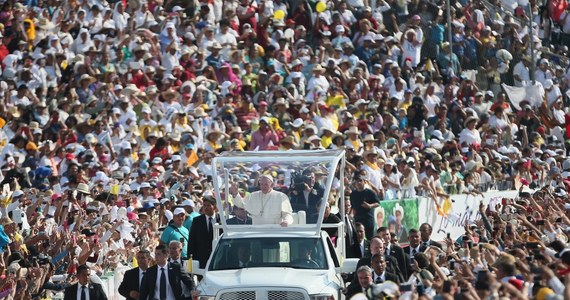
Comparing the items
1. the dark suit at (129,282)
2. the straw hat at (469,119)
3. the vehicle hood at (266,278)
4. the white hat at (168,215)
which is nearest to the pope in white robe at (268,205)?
the vehicle hood at (266,278)

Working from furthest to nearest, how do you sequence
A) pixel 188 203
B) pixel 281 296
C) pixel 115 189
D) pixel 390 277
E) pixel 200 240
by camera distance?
pixel 115 189 → pixel 188 203 → pixel 200 240 → pixel 281 296 → pixel 390 277

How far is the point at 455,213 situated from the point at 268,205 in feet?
28.0

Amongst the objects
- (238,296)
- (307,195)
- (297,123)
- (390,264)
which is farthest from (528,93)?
(238,296)

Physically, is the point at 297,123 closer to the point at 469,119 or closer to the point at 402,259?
the point at 469,119

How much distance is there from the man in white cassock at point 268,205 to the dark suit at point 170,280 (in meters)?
1.35

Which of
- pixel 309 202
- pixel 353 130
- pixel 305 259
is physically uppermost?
pixel 353 130

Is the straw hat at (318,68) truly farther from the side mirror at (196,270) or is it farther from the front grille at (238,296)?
the front grille at (238,296)

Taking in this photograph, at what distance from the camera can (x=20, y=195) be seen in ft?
80.9

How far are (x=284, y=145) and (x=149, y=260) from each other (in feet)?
30.6

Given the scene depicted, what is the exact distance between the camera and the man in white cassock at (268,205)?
20.1 meters

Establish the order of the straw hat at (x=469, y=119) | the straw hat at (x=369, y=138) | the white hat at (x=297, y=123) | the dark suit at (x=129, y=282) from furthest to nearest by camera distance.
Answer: the straw hat at (x=469, y=119) → the white hat at (x=297, y=123) → the straw hat at (x=369, y=138) → the dark suit at (x=129, y=282)

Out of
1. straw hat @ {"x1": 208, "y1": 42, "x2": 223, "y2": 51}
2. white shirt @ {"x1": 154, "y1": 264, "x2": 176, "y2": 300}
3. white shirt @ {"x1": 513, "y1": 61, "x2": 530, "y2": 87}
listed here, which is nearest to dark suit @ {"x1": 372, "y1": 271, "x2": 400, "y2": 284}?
white shirt @ {"x1": 154, "y1": 264, "x2": 176, "y2": 300}

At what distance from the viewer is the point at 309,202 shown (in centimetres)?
2023

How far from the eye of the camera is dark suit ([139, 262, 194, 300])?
750 inches
